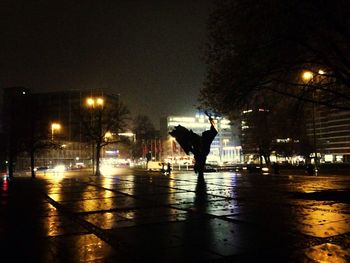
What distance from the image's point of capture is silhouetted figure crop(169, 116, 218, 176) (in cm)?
3309

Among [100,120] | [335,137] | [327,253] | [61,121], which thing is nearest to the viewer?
[327,253]

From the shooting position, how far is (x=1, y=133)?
5375 cm

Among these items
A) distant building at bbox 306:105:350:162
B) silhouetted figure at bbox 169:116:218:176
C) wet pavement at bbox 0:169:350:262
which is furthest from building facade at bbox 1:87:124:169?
distant building at bbox 306:105:350:162

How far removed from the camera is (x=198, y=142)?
3409 cm

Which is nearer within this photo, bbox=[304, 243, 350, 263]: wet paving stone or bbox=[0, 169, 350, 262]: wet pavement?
bbox=[304, 243, 350, 263]: wet paving stone

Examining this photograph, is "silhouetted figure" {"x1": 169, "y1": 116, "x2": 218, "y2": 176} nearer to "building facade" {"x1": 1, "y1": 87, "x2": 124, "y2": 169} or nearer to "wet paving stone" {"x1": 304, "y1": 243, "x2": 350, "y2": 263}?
"wet paving stone" {"x1": 304, "y1": 243, "x2": 350, "y2": 263}

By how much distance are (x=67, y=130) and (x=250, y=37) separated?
15138 cm

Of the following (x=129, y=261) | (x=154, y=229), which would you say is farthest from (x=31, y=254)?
(x=154, y=229)

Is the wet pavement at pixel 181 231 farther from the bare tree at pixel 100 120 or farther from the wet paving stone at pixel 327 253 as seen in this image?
the bare tree at pixel 100 120

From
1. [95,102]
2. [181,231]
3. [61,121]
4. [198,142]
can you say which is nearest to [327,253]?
[181,231]

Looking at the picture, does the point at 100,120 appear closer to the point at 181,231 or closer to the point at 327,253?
the point at 181,231

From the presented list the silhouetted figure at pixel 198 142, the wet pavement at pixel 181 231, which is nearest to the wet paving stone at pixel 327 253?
the wet pavement at pixel 181 231

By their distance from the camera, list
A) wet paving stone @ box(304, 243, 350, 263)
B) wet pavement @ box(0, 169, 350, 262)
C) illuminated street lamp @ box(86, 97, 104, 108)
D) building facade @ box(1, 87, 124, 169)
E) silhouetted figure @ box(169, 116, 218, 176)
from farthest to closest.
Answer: illuminated street lamp @ box(86, 97, 104, 108) → building facade @ box(1, 87, 124, 169) → silhouetted figure @ box(169, 116, 218, 176) → wet pavement @ box(0, 169, 350, 262) → wet paving stone @ box(304, 243, 350, 263)

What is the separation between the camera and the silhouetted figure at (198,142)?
3309 centimetres
